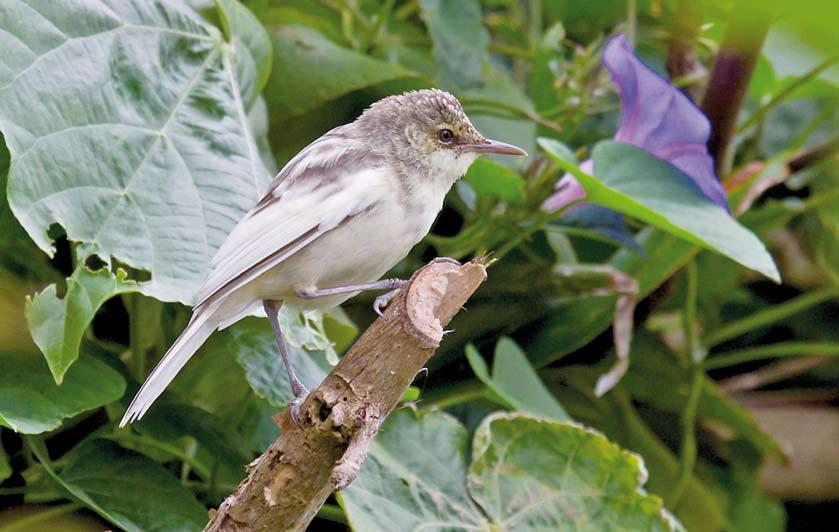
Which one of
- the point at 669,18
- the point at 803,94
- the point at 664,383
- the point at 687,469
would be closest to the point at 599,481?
the point at 687,469

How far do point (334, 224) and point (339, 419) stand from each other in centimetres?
32

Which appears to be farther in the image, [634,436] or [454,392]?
[634,436]

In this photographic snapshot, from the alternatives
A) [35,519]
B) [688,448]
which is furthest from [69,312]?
[688,448]

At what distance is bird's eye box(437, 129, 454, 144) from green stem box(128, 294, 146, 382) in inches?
21.8

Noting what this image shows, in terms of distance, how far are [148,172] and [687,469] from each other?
1.33 metres

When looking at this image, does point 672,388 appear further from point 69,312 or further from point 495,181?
point 69,312

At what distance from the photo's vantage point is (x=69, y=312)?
49.0 inches

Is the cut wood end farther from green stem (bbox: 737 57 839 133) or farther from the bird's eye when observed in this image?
green stem (bbox: 737 57 839 133)

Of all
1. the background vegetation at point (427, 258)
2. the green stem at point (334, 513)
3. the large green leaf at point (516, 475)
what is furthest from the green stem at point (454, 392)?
the green stem at point (334, 513)

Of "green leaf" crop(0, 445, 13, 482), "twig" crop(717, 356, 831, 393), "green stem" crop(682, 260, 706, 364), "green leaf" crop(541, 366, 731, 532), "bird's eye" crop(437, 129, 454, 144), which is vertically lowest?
"twig" crop(717, 356, 831, 393)

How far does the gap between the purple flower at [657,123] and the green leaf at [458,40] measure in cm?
38

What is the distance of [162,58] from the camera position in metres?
1.57

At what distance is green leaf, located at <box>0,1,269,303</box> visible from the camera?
4.36 ft

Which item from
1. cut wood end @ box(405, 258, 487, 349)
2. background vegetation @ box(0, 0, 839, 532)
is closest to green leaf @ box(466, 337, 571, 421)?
background vegetation @ box(0, 0, 839, 532)
